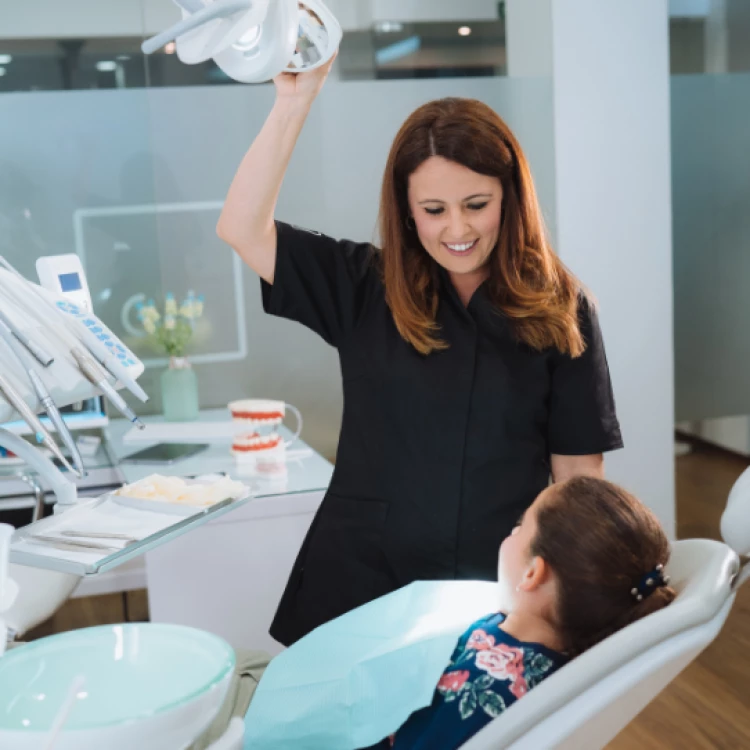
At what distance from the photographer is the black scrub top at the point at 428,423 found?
1628 mm

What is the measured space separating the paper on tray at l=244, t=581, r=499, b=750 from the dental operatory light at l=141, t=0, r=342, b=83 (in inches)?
28.1

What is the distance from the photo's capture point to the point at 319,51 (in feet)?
3.53

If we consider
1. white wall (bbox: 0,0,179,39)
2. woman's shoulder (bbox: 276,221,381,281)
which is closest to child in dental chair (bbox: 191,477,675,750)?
woman's shoulder (bbox: 276,221,381,281)

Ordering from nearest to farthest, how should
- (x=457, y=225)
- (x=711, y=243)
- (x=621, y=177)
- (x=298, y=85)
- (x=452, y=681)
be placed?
(x=452, y=681), (x=298, y=85), (x=457, y=225), (x=621, y=177), (x=711, y=243)

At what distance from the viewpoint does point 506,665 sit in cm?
126

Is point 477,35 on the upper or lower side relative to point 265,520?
upper

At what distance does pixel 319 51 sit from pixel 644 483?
2.68 metres

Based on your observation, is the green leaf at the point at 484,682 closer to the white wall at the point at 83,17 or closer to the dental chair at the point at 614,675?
the dental chair at the point at 614,675

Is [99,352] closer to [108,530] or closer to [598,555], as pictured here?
[108,530]

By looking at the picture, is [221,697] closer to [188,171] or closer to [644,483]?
[188,171]

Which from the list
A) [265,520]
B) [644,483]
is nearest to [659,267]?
[644,483]

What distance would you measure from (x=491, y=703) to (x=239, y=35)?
0.80 m

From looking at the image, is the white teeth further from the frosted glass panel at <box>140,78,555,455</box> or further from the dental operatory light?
the frosted glass panel at <box>140,78,555,455</box>

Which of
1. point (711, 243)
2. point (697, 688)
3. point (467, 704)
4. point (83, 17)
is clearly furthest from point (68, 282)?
point (711, 243)
